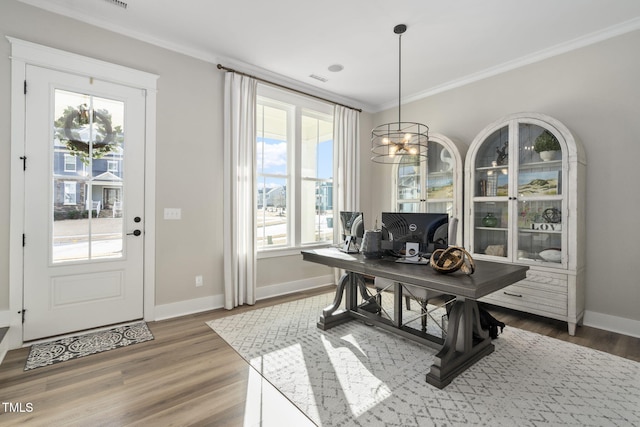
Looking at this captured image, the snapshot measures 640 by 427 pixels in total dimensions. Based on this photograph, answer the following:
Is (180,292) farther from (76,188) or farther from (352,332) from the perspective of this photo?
(352,332)

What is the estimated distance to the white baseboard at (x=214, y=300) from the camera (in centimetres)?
321

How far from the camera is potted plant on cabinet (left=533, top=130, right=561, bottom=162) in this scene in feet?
9.82

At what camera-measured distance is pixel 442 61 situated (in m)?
3.55

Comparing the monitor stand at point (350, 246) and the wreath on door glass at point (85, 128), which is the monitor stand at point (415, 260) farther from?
the wreath on door glass at point (85, 128)

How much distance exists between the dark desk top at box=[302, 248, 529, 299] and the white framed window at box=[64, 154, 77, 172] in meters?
2.35

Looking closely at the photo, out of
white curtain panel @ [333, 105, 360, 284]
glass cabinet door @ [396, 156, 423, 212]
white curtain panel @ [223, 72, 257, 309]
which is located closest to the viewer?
white curtain panel @ [223, 72, 257, 309]

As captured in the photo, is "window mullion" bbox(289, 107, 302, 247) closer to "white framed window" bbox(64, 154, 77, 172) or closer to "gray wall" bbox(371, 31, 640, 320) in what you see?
"white framed window" bbox(64, 154, 77, 172)

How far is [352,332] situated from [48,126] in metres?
3.21

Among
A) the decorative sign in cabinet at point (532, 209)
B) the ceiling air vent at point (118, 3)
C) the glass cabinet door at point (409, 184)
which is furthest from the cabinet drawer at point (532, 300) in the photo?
the ceiling air vent at point (118, 3)

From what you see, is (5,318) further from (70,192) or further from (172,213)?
(172,213)

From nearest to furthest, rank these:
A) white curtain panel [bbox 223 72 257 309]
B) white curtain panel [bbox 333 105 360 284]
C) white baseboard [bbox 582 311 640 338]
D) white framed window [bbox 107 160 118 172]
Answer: white baseboard [bbox 582 311 640 338] < white framed window [bbox 107 160 118 172] < white curtain panel [bbox 223 72 257 309] < white curtain panel [bbox 333 105 360 284]

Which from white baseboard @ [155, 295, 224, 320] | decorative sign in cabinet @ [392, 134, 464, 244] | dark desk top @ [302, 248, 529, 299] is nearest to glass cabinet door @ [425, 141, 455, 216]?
decorative sign in cabinet @ [392, 134, 464, 244]

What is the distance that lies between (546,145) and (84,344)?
460 cm

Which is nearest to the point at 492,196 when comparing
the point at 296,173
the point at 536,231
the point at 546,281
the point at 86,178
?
the point at 536,231
